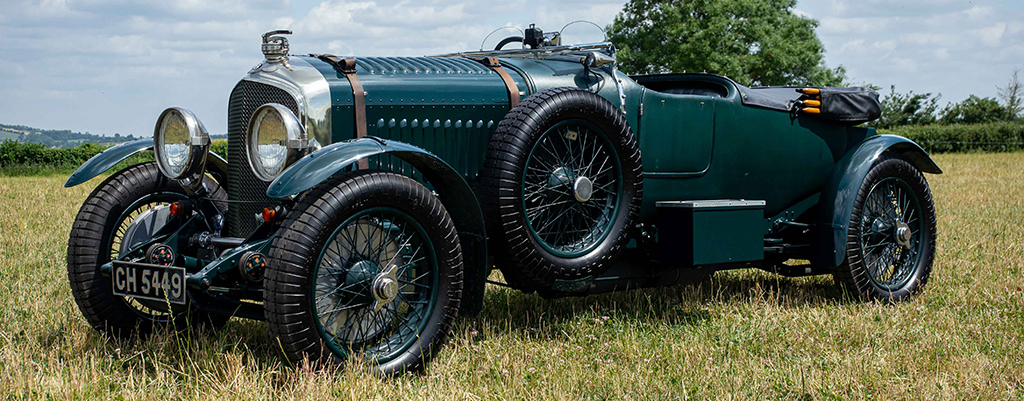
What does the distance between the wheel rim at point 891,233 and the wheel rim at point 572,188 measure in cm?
Result: 197

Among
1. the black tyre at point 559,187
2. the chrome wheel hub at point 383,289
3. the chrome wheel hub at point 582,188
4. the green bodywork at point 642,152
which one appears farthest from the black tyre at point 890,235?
the chrome wheel hub at point 383,289

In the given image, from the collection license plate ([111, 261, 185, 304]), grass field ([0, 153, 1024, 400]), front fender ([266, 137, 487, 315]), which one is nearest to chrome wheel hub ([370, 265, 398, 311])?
grass field ([0, 153, 1024, 400])

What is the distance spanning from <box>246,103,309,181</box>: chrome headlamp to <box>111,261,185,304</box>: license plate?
1.84 ft

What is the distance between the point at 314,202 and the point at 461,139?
1.17 m

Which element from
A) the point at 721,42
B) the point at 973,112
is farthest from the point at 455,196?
the point at 973,112

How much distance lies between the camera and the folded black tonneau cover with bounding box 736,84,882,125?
511 cm

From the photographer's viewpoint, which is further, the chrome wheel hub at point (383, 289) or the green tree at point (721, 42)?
the green tree at point (721, 42)

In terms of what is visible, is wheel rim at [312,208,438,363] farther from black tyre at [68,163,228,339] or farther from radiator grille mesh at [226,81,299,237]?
black tyre at [68,163,228,339]

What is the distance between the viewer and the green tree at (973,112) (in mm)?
41469

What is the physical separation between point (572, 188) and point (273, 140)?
4.66 ft

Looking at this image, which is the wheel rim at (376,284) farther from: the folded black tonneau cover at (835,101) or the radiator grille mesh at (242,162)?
the folded black tonneau cover at (835,101)

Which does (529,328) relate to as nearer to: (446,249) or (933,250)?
(446,249)

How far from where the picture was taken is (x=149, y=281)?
133 inches

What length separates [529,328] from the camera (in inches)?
176
